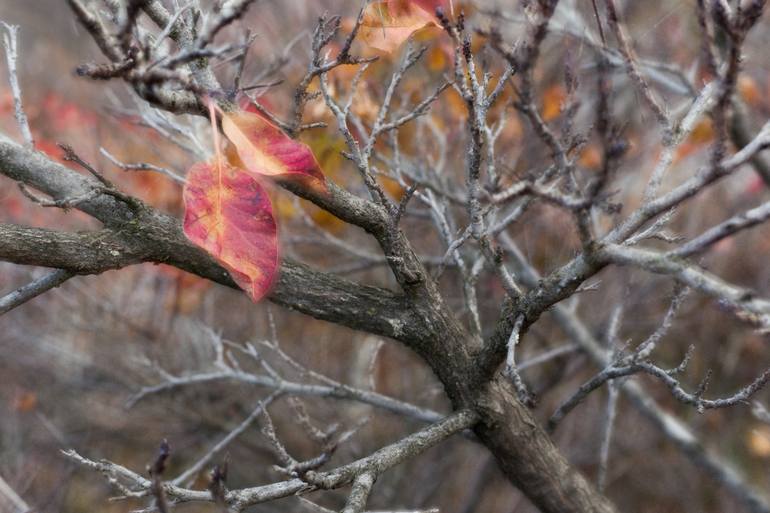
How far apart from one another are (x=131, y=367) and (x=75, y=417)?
0.85 meters

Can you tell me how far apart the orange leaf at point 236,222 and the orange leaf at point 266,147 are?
6 centimetres

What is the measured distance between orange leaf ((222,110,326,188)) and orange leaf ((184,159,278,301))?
0.06 meters

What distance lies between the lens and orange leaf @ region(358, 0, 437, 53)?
1.63 meters

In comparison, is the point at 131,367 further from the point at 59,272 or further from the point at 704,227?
the point at 704,227

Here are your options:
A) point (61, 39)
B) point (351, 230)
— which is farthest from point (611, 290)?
point (61, 39)

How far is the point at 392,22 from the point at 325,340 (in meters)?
3.17

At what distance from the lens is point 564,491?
6.56ft

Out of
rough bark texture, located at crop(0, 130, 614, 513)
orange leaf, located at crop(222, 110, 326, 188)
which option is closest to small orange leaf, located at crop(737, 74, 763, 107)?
rough bark texture, located at crop(0, 130, 614, 513)

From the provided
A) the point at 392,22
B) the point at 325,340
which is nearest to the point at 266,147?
the point at 392,22

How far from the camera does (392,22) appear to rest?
1.66m

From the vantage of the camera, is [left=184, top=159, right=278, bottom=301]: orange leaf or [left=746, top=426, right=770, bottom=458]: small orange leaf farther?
[left=746, top=426, right=770, bottom=458]: small orange leaf

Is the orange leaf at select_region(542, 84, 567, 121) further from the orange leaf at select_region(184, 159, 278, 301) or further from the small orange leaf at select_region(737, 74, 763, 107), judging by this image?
the orange leaf at select_region(184, 159, 278, 301)

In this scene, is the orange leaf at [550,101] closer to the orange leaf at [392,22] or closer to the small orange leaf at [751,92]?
the small orange leaf at [751,92]

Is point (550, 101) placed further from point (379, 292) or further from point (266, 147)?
point (266, 147)
